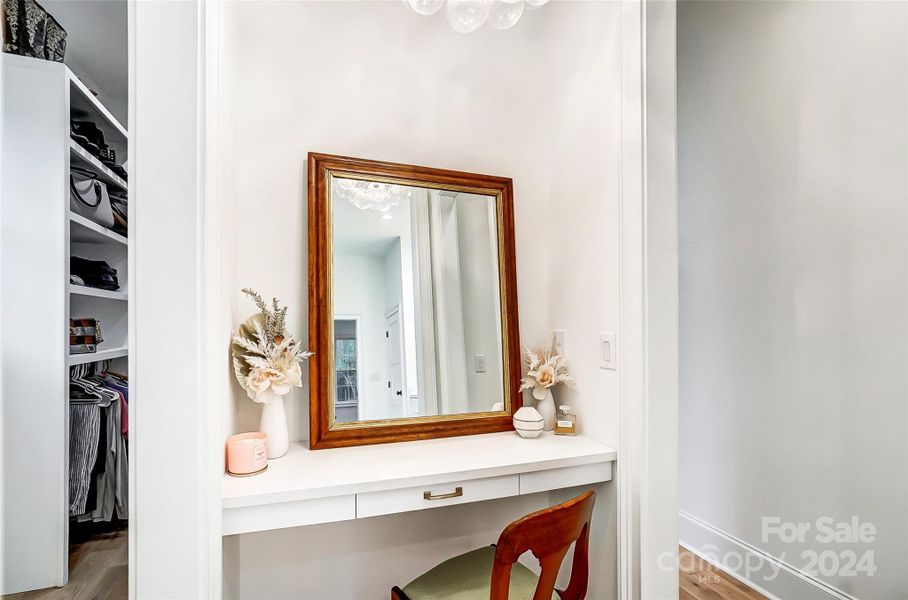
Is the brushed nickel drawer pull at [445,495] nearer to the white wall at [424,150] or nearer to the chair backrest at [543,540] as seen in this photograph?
the chair backrest at [543,540]

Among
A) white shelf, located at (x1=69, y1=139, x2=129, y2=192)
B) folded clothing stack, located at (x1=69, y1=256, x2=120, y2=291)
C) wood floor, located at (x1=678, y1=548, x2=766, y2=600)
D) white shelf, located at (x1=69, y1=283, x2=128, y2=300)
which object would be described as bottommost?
wood floor, located at (x1=678, y1=548, x2=766, y2=600)

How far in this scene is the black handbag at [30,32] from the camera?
1835 millimetres

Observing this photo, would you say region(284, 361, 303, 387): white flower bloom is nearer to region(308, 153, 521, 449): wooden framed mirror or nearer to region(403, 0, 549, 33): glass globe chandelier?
region(308, 153, 521, 449): wooden framed mirror

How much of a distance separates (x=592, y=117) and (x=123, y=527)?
9.72 feet

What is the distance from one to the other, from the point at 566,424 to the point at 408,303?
0.74 metres

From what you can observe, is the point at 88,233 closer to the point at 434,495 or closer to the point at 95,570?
the point at 95,570

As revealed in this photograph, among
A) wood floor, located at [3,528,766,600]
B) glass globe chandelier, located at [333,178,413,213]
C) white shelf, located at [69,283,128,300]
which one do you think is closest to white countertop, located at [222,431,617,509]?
glass globe chandelier, located at [333,178,413,213]

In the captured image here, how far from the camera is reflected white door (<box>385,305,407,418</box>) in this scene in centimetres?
168

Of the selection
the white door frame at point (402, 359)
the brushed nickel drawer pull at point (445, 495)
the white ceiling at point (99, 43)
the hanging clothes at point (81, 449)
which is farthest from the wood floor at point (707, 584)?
the white ceiling at point (99, 43)

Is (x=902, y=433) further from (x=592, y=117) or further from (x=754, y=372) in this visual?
(x=592, y=117)

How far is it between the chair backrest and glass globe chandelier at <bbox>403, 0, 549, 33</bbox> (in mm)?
1370

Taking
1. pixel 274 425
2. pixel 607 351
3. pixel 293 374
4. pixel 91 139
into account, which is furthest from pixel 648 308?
pixel 91 139

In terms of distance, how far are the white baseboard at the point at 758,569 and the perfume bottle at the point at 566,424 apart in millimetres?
1144

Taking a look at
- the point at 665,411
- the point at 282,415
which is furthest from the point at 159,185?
the point at 665,411
